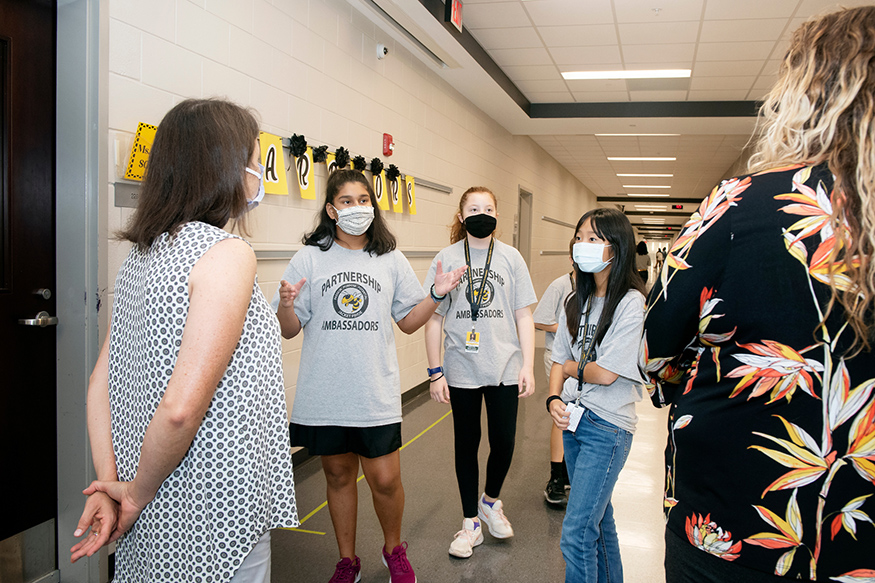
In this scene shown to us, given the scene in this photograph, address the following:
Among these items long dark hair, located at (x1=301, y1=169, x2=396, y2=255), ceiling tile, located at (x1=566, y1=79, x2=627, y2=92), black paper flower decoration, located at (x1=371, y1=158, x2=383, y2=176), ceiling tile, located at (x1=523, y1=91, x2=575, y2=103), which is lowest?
long dark hair, located at (x1=301, y1=169, x2=396, y2=255)

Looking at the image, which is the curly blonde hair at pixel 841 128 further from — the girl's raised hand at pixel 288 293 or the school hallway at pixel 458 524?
the school hallway at pixel 458 524

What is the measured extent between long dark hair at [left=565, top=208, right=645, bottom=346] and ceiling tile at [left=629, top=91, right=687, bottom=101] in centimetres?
540

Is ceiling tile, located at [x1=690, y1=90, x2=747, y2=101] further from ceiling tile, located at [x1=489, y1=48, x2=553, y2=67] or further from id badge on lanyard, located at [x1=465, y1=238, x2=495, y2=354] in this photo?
id badge on lanyard, located at [x1=465, y1=238, x2=495, y2=354]

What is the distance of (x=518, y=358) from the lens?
8.11ft

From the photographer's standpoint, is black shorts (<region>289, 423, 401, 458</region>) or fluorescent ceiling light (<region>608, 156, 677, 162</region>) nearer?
black shorts (<region>289, 423, 401, 458</region>)

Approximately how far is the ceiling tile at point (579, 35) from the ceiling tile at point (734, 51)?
85cm

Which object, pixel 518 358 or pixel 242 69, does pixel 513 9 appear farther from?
pixel 518 358

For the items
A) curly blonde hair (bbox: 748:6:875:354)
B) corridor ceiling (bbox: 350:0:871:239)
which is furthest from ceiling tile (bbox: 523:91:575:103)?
curly blonde hair (bbox: 748:6:875:354)

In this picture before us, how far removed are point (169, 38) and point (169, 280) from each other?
6.16 ft

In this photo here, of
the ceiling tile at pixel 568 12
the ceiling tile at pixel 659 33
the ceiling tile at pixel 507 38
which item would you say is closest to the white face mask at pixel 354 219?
the ceiling tile at pixel 568 12

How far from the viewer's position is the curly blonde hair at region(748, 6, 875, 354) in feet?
2.49

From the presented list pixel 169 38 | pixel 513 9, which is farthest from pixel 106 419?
pixel 513 9

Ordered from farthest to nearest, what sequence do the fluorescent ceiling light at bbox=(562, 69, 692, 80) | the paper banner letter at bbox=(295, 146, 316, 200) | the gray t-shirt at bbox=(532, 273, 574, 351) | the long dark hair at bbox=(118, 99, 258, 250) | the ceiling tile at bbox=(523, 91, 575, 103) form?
the ceiling tile at bbox=(523, 91, 575, 103) → the fluorescent ceiling light at bbox=(562, 69, 692, 80) → the paper banner letter at bbox=(295, 146, 316, 200) → the gray t-shirt at bbox=(532, 273, 574, 351) → the long dark hair at bbox=(118, 99, 258, 250)

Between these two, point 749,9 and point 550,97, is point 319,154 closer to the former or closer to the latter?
point 749,9
